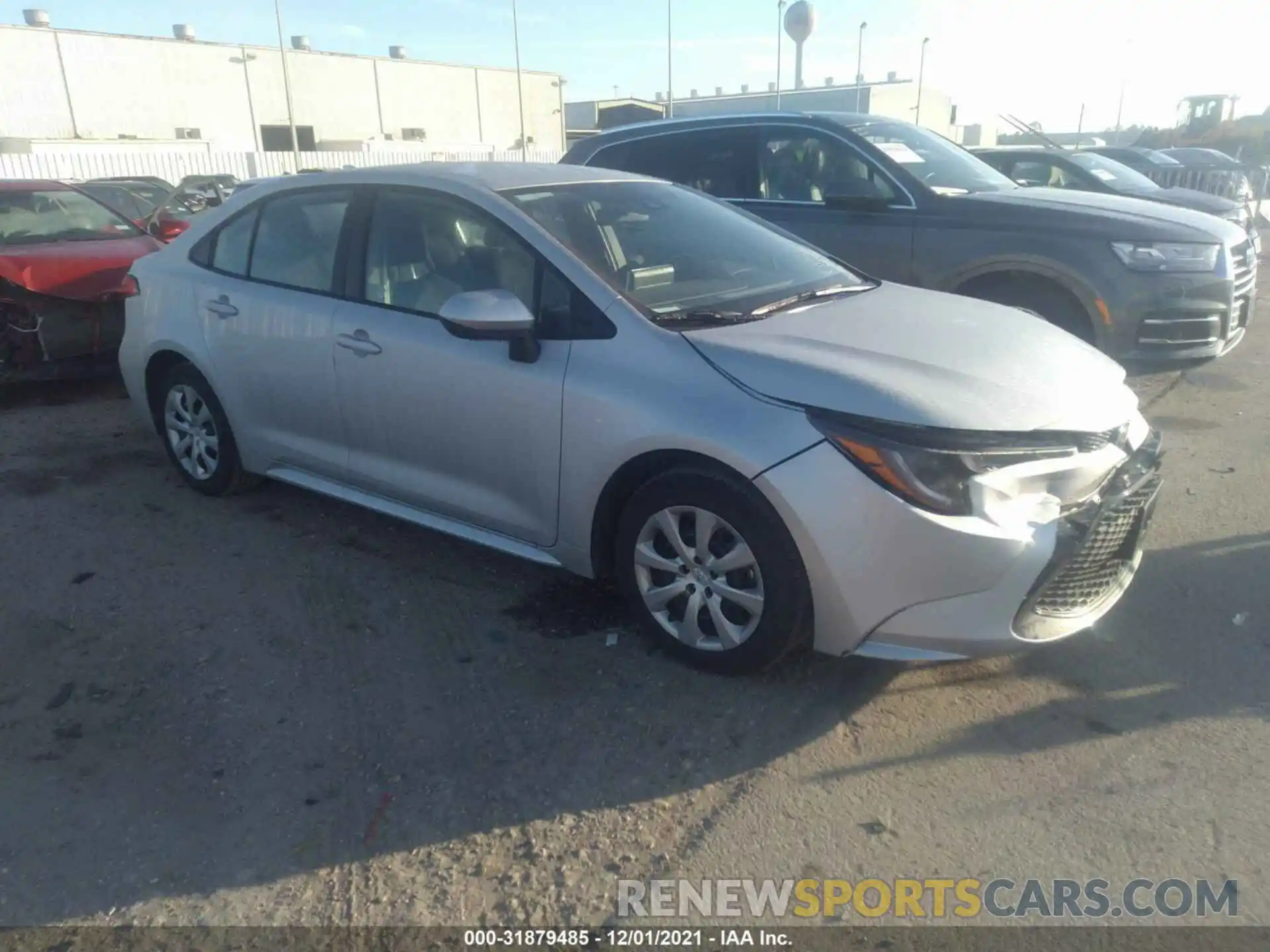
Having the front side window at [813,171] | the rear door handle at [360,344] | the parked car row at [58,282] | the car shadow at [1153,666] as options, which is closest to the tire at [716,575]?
the car shadow at [1153,666]

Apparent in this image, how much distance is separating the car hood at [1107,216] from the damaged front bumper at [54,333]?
5.88 metres

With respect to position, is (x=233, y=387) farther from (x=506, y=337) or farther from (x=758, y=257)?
(x=758, y=257)

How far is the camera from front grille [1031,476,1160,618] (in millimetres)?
2938

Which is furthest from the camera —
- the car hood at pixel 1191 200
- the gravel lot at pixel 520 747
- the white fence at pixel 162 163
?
the white fence at pixel 162 163

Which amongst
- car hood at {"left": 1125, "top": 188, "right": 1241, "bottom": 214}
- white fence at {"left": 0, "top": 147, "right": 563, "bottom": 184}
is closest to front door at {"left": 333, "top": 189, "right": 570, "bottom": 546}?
car hood at {"left": 1125, "top": 188, "right": 1241, "bottom": 214}

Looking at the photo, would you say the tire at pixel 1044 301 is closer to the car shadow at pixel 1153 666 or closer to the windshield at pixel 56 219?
the car shadow at pixel 1153 666

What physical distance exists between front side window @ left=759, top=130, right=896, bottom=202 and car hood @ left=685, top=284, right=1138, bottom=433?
10.4 ft

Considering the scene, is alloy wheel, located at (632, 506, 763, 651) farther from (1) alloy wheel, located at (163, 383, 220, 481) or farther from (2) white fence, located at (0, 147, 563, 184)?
(2) white fence, located at (0, 147, 563, 184)

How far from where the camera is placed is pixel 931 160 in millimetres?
6867

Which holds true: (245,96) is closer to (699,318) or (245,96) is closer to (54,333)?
(54,333)

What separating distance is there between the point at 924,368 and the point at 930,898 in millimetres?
1555

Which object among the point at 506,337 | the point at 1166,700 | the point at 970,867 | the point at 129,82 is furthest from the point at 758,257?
the point at 129,82

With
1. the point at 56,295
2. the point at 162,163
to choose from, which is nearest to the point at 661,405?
the point at 56,295

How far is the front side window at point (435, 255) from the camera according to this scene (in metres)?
3.65
